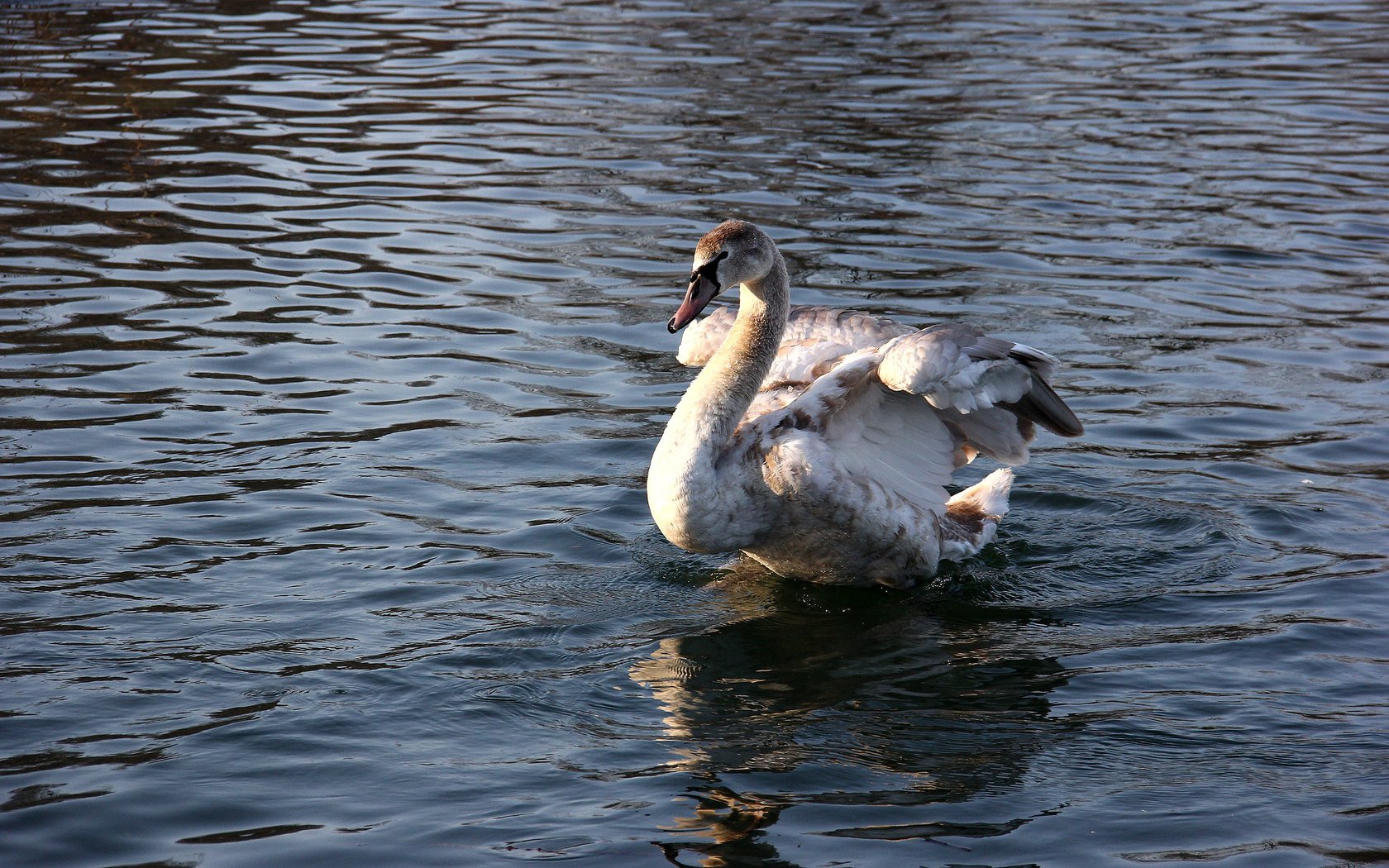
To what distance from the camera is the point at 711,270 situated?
6.82 metres

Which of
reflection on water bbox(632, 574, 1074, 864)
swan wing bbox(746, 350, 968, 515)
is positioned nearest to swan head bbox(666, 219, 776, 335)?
swan wing bbox(746, 350, 968, 515)

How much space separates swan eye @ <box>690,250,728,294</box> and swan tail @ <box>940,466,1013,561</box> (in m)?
1.77

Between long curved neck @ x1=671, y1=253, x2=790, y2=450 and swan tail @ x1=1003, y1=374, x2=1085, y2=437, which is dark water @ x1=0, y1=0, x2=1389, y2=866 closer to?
swan tail @ x1=1003, y1=374, x2=1085, y2=437

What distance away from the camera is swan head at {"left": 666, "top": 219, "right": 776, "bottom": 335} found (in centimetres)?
680

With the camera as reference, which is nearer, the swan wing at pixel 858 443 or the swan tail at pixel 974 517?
the swan wing at pixel 858 443

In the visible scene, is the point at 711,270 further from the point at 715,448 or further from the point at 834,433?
the point at 834,433

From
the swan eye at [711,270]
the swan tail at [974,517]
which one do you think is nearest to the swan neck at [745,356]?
the swan eye at [711,270]

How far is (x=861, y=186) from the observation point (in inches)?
541

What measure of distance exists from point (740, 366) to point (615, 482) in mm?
1730

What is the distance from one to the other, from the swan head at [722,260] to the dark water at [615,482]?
147 centimetres

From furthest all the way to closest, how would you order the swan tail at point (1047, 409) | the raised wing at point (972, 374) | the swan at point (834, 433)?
the swan tail at point (1047, 409)
the swan at point (834, 433)
the raised wing at point (972, 374)

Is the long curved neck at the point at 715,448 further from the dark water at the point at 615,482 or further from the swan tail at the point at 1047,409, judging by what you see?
the swan tail at the point at 1047,409

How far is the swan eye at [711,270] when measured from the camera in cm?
680

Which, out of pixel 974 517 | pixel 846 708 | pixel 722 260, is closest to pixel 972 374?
pixel 722 260
